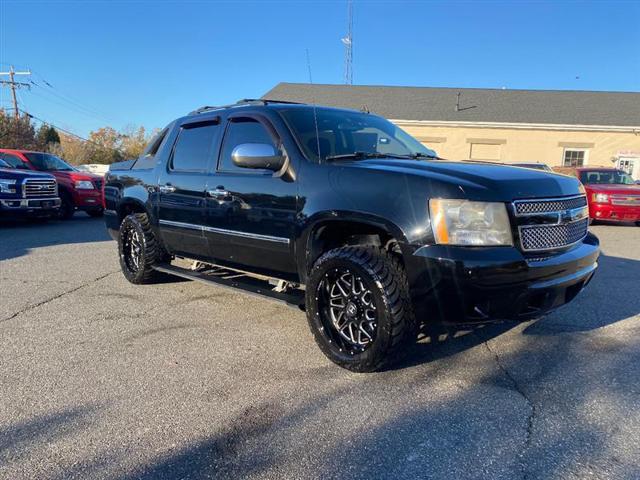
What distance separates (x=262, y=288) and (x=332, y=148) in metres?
1.30

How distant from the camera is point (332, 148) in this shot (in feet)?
12.6

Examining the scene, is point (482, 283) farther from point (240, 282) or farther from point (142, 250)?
point (142, 250)

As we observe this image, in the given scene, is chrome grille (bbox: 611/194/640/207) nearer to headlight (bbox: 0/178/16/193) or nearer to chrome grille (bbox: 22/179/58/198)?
chrome grille (bbox: 22/179/58/198)

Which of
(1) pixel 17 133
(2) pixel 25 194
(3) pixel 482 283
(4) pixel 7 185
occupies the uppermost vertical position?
(1) pixel 17 133

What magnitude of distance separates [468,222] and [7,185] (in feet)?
36.7

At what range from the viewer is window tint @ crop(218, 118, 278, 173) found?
4.08 metres

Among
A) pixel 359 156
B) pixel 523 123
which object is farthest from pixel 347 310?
pixel 523 123

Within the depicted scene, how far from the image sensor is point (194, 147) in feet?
15.6

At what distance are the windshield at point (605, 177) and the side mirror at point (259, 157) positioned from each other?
11.6 metres

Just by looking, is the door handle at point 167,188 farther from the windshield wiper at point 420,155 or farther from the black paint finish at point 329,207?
the windshield wiper at point 420,155

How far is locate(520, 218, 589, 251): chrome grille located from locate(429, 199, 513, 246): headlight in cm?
19

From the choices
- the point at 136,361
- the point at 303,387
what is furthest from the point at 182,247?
the point at 303,387

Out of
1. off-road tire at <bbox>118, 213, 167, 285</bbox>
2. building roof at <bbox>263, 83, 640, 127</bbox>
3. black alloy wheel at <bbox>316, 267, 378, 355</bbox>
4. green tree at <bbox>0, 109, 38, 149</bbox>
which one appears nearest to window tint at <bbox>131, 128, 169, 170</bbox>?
off-road tire at <bbox>118, 213, 167, 285</bbox>

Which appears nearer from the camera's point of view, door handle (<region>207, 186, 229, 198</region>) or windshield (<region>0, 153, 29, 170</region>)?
door handle (<region>207, 186, 229, 198</region>)
